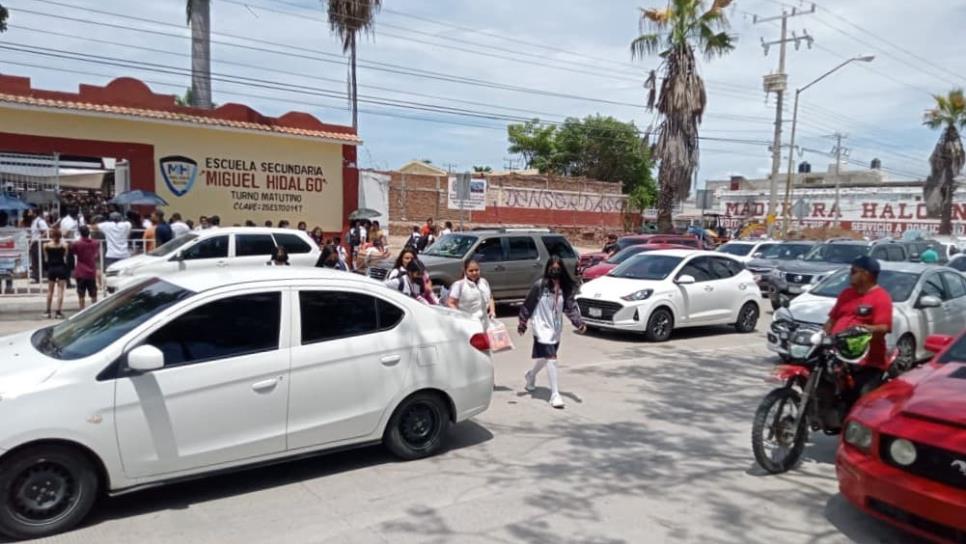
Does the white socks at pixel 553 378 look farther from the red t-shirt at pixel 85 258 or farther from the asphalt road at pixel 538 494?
the red t-shirt at pixel 85 258

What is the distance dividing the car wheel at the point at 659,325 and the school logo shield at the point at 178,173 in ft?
47.5

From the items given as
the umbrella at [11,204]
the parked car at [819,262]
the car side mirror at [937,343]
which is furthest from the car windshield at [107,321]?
the umbrella at [11,204]

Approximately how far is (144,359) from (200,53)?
829 inches

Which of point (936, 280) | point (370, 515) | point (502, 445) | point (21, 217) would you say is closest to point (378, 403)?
point (370, 515)

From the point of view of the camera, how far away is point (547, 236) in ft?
52.0

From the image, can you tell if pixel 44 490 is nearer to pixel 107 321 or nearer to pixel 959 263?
pixel 107 321

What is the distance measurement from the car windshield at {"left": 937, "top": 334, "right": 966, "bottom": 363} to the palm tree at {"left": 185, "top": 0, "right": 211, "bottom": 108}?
21926 millimetres

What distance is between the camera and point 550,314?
7723 mm

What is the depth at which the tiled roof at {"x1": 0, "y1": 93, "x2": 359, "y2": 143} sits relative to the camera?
1788 centimetres

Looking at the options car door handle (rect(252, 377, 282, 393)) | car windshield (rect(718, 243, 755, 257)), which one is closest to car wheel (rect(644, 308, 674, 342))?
car door handle (rect(252, 377, 282, 393))

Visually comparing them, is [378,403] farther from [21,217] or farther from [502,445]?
[21,217]

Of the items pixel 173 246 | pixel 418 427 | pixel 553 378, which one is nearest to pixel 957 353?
pixel 553 378

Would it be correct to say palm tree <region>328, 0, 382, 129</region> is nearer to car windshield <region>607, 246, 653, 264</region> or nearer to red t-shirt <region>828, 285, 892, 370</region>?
car windshield <region>607, 246, 653, 264</region>

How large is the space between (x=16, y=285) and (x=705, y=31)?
74.9 feet
